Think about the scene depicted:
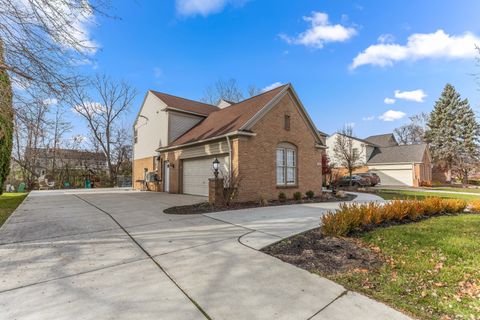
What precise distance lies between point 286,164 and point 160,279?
10663 mm

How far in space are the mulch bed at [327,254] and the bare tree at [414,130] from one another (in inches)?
1993

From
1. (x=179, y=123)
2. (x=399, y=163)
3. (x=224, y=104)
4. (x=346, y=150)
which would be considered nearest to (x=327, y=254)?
(x=179, y=123)

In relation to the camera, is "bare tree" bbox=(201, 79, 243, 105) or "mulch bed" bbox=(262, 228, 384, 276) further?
"bare tree" bbox=(201, 79, 243, 105)

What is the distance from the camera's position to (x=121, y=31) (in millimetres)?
6109

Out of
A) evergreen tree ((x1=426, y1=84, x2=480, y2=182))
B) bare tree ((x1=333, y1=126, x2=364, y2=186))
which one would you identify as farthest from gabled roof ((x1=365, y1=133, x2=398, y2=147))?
bare tree ((x1=333, y1=126, x2=364, y2=186))

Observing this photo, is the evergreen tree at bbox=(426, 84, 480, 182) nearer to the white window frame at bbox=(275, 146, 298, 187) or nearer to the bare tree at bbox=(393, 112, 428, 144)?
the bare tree at bbox=(393, 112, 428, 144)

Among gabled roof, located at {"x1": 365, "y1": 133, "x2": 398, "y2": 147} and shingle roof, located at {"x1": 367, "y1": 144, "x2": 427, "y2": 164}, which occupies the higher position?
gabled roof, located at {"x1": 365, "y1": 133, "x2": 398, "y2": 147}

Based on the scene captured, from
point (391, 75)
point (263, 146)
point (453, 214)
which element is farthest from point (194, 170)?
point (391, 75)

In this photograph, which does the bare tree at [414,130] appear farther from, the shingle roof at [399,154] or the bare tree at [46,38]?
the bare tree at [46,38]

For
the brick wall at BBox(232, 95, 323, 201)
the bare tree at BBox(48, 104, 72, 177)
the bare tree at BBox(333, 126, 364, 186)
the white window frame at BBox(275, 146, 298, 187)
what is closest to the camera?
the bare tree at BBox(48, 104, 72, 177)

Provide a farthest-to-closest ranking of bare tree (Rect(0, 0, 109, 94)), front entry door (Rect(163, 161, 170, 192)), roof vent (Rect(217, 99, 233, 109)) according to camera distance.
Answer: roof vent (Rect(217, 99, 233, 109)), front entry door (Rect(163, 161, 170, 192)), bare tree (Rect(0, 0, 109, 94))

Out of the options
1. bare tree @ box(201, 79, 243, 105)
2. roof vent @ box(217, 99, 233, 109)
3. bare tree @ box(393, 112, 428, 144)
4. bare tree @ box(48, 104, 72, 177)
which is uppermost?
bare tree @ box(201, 79, 243, 105)

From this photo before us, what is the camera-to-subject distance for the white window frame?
12.8m

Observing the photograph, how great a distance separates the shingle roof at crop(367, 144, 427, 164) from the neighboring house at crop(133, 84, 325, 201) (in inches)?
837
